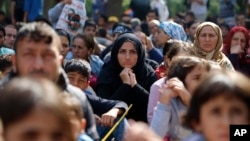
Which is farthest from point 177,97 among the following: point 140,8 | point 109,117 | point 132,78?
point 140,8

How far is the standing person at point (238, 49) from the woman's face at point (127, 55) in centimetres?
211

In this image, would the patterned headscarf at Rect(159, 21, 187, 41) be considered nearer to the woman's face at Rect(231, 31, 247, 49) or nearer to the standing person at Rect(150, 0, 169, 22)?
the woman's face at Rect(231, 31, 247, 49)

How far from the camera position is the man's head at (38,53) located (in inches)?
177

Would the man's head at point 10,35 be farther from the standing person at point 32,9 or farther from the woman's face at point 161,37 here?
the standing person at point 32,9

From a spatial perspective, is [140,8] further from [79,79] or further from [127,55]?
[79,79]

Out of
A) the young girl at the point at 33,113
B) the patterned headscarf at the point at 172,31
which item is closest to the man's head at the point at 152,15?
the patterned headscarf at the point at 172,31

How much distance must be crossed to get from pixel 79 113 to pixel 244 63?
7250 mm

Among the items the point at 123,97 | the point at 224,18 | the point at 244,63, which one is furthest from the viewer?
the point at 224,18

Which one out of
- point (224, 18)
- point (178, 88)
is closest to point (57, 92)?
point (178, 88)

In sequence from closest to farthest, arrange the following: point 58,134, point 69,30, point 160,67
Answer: point 58,134 < point 160,67 < point 69,30

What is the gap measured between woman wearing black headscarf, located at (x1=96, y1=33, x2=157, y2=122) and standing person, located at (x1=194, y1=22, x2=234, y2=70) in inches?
26.5

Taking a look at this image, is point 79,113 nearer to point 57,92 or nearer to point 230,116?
point 57,92

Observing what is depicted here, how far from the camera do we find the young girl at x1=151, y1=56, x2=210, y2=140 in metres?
5.84

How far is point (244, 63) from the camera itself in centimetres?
1087
